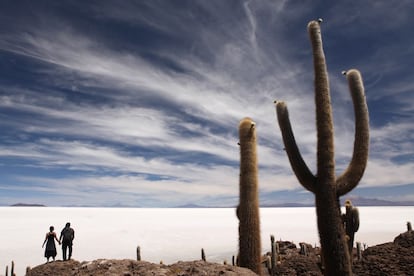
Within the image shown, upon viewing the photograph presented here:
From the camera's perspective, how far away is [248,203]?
1023 centimetres

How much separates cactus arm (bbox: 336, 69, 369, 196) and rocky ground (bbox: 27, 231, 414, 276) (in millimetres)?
1955

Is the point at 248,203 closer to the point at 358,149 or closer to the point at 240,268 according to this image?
the point at 358,149

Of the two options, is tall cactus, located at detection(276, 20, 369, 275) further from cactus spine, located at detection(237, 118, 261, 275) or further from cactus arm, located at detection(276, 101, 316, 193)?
cactus spine, located at detection(237, 118, 261, 275)

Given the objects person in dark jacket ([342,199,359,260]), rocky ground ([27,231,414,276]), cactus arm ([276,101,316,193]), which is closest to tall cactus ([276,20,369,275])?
cactus arm ([276,101,316,193])

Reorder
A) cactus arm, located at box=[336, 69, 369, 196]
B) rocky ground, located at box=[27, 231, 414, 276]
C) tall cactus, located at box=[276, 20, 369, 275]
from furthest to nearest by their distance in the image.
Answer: cactus arm, located at box=[336, 69, 369, 196] < tall cactus, located at box=[276, 20, 369, 275] < rocky ground, located at box=[27, 231, 414, 276]

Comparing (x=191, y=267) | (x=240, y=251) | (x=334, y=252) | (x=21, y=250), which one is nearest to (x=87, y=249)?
(x=21, y=250)

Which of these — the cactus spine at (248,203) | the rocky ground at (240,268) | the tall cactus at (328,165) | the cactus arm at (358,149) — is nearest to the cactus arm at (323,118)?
the tall cactus at (328,165)

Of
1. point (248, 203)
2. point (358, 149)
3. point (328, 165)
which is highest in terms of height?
point (358, 149)

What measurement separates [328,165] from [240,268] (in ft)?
17.8

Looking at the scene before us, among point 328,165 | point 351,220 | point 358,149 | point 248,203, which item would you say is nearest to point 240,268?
point 328,165

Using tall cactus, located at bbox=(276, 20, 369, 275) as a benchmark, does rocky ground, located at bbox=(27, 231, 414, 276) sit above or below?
below

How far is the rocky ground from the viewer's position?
4.51 meters

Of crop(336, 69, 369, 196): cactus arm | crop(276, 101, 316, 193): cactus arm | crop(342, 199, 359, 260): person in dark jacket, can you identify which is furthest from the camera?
crop(342, 199, 359, 260): person in dark jacket

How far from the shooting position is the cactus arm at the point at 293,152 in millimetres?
9773
